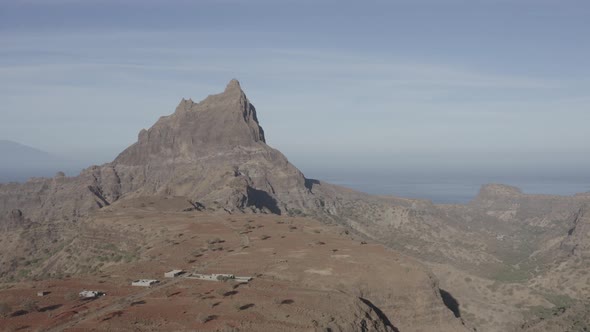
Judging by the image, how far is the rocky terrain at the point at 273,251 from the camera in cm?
5050

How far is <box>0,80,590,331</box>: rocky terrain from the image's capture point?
50.5 meters

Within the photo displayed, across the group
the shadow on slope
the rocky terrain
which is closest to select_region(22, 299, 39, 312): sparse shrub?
the rocky terrain

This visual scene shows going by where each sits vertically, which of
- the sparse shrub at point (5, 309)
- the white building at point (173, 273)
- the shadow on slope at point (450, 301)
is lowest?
the shadow on slope at point (450, 301)

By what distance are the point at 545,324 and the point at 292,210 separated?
10093cm

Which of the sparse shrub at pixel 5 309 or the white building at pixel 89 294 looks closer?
the sparse shrub at pixel 5 309

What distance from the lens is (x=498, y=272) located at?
136 metres

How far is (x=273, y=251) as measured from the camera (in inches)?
2830

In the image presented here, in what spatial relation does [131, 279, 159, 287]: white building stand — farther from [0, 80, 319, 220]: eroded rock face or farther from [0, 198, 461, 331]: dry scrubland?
[0, 80, 319, 220]: eroded rock face

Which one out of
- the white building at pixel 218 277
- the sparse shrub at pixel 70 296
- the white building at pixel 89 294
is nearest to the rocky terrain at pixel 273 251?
the white building at pixel 89 294

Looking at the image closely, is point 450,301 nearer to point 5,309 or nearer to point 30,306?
point 30,306

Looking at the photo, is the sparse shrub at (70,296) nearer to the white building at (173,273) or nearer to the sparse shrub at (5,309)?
the sparse shrub at (5,309)

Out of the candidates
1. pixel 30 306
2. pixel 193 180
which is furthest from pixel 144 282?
pixel 193 180

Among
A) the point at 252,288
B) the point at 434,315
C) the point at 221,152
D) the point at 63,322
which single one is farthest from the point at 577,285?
the point at 221,152

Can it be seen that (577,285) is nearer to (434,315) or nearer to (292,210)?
(434,315)
